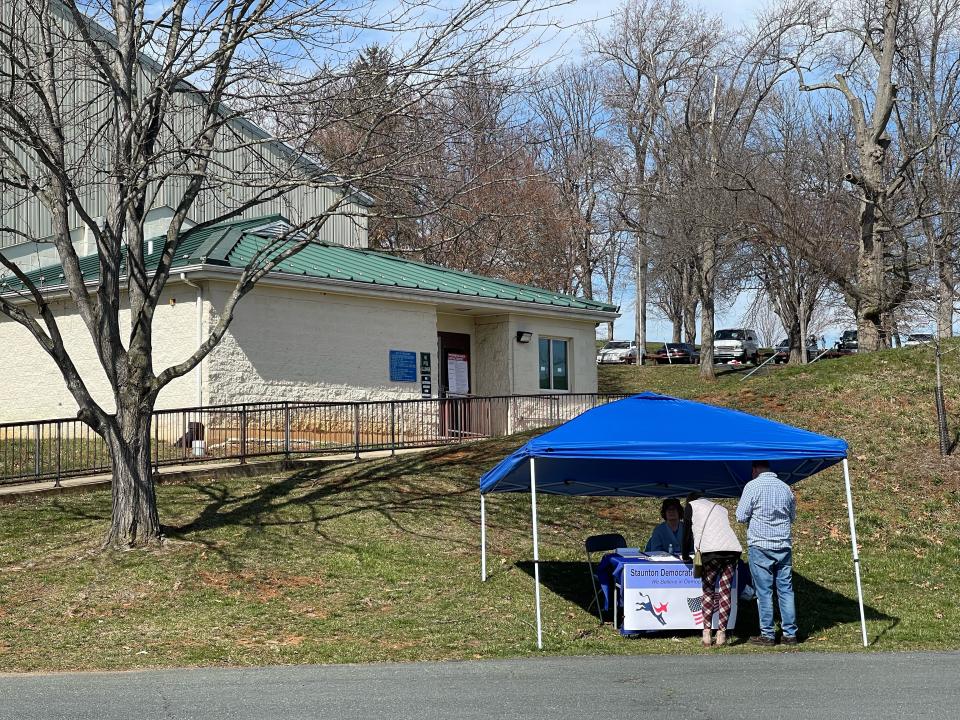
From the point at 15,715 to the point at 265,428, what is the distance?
1300 centimetres

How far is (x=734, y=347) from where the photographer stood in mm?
55781

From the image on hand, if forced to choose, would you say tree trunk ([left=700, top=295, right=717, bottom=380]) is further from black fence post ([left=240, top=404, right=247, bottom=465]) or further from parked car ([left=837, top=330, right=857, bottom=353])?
black fence post ([left=240, top=404, right=247, bottom=465])

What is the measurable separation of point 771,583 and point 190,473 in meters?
10.2

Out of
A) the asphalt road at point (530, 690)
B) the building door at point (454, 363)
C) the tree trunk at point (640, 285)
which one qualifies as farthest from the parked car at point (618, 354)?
the asphalt road at point (530, 690)

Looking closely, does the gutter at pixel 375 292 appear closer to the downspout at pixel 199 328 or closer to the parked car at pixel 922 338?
the downspout at pixel 199 328

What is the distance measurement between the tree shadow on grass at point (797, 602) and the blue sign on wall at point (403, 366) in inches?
442

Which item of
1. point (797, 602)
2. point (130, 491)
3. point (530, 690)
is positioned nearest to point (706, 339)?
point (797, 602)

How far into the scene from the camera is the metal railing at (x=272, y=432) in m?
18.5

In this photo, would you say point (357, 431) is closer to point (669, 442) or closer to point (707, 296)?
point (669, 442)

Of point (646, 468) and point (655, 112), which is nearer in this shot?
point (646, 468)

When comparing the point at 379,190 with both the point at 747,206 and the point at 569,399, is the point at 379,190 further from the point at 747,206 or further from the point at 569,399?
the point at 747,206

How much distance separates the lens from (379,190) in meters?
14.6

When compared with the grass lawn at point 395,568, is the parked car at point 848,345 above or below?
above

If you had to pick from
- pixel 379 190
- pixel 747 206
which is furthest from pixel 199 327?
pixel 747 206
